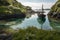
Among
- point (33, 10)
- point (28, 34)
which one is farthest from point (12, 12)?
point (28, 34)

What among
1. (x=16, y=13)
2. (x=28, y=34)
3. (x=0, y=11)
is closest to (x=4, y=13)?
(x=0, y=11)

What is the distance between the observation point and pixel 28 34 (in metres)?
A: 15.4

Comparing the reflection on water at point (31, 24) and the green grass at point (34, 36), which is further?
the reflection on water at point (31, 24)

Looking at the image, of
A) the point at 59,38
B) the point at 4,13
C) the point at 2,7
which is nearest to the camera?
the point at 59,38

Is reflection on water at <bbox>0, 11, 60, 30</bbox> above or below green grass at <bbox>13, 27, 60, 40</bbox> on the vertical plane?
below

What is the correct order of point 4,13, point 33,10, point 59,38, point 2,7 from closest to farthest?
point 59,38, point 4,13, point 2,7, point 33,10

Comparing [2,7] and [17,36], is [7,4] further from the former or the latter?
[17,36]

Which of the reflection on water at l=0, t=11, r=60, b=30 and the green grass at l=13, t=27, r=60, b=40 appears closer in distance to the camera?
the green grass at l=13, t=27, r=60, b=40

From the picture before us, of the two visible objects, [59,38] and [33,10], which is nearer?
[59,38]

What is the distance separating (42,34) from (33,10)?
13382 centimetres

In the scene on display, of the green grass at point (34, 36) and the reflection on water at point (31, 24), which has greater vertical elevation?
the green grass at point (34, 36)

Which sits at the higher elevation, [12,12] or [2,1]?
[2,1]

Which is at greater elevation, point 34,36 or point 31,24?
point 34,36

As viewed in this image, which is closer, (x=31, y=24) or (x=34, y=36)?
(x=34, y=36)
